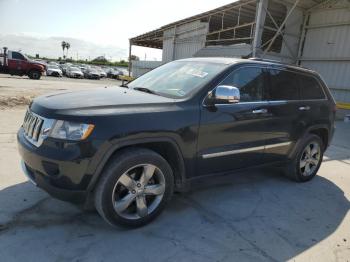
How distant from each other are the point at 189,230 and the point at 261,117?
1.72m

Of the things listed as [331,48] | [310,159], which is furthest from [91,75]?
[310,159]

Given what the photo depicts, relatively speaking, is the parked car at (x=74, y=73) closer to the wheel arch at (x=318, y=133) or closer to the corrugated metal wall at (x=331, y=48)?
the corrugated metal wall at (x=331, y=48)

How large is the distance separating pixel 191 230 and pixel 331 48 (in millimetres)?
14809

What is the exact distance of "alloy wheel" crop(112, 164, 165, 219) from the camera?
3.20 meters

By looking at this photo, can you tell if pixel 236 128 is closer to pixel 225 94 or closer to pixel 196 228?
pixel 225 94

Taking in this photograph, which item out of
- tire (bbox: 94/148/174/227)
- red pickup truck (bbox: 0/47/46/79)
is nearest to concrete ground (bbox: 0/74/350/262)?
tire (bbox: 94/148/174/227)

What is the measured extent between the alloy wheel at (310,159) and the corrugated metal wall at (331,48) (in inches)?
436

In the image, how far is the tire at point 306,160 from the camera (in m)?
5.01

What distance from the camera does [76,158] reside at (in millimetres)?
2824

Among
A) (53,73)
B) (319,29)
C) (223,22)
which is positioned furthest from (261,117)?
(53,73)

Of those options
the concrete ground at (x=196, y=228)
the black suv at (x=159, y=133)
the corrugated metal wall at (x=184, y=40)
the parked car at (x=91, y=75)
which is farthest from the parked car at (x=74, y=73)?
the black suv at (x=159, y=133)

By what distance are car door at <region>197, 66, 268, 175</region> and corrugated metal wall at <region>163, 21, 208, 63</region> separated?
50.1ft

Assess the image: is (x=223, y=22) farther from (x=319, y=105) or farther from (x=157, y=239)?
(x=157, y=239)

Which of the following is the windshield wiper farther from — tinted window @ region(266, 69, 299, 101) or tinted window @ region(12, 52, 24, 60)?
tinted window @ region(12, 52, 24, 60)
